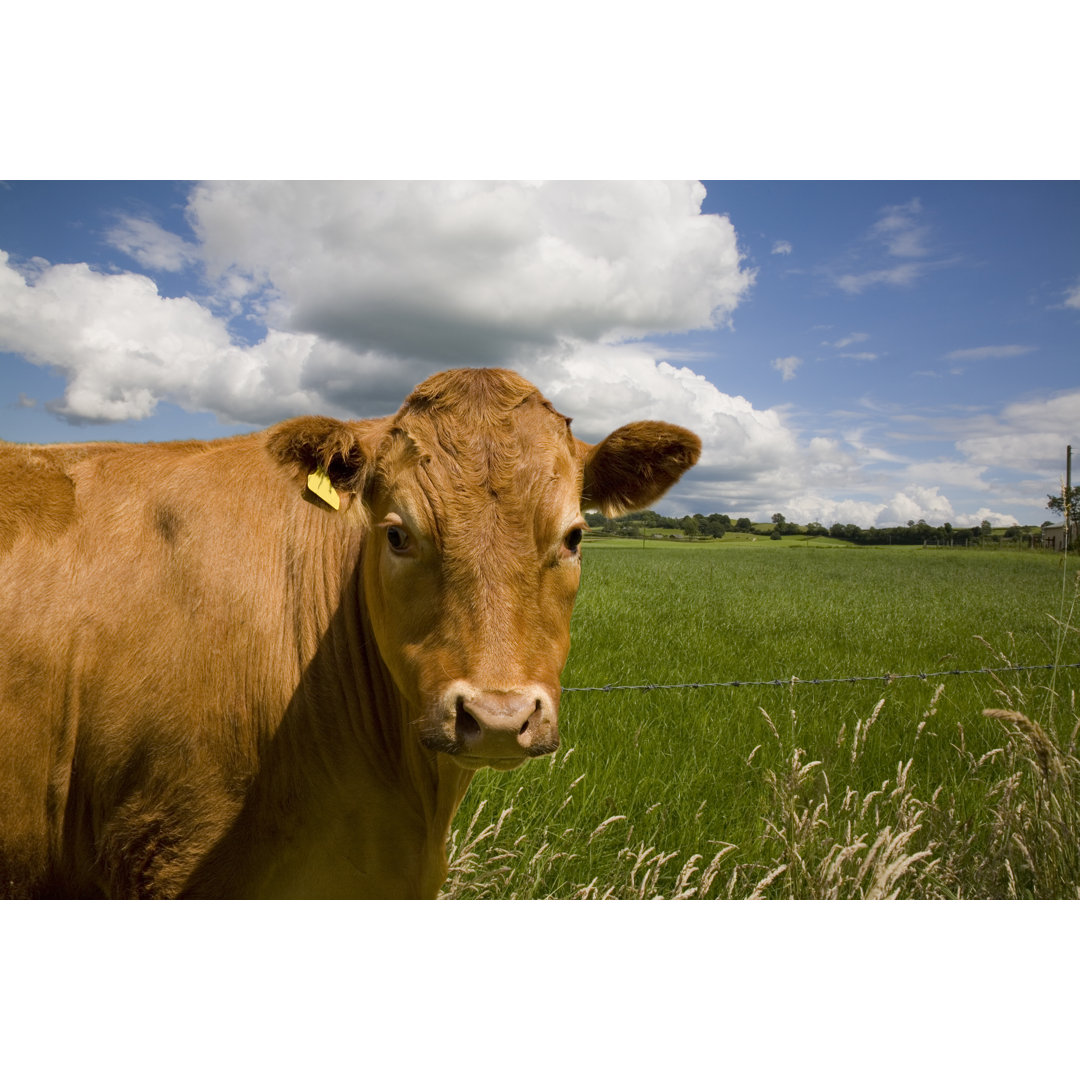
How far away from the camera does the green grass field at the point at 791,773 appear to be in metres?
2.28

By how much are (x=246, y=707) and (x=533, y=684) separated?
1.04 m

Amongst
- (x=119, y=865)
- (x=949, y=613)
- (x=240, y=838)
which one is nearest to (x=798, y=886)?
(x=240, y=838)

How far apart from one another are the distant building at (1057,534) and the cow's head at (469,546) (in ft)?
10.9

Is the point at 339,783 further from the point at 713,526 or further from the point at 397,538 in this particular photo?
the point at 713,526

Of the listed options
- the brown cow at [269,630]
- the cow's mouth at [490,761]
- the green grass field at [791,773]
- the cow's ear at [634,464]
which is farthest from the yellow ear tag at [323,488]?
the green grass field at [791,773]

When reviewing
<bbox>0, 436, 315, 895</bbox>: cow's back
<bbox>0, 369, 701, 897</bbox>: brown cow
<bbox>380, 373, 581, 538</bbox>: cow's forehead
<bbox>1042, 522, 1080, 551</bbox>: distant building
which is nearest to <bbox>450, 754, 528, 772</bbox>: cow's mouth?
<bbox>0, 369, 701, 897</bbox>: brown cow

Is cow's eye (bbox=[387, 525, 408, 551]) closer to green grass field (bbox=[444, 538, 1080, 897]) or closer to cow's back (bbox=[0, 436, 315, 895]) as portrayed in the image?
cow's back (bbox=[0, 436, 315, 895])

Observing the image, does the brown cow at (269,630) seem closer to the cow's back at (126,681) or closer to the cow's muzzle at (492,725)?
the cow's back at (126,681)

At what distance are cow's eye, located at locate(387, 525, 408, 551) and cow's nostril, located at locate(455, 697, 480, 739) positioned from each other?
0.51 meters

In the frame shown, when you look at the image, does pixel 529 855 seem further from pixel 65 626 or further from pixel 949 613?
pixel 949 613

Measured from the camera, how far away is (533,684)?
149 centimetres

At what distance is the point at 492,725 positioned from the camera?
4.53 feet

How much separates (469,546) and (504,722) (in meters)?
0.47

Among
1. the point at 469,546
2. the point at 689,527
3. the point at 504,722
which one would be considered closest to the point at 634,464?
the point at 469,546
